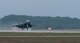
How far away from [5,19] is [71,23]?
8826 millimetres

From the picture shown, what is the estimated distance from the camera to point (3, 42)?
685 inches

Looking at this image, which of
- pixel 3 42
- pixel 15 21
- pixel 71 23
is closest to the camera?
pixel 3 42

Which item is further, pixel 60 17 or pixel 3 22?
→ pixel 60 17

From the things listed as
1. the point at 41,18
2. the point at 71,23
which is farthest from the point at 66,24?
the point at 41,18

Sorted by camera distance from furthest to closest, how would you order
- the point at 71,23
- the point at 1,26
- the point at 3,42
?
1. the point at 71,23
2. the point at 1,26
3. the point at 3,42

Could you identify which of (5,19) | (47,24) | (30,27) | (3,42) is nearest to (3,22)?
(5,19)

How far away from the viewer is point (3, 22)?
32.0m

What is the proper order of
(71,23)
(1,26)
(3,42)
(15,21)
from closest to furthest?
(3,42), (1,26), (15,21), (71,23)

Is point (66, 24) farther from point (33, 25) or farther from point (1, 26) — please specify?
point (1, 26)

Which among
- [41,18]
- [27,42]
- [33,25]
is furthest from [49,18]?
[27,42]

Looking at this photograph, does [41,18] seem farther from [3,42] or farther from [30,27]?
[3,42]

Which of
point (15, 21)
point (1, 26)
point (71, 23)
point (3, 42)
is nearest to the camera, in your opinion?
point (3, 42)

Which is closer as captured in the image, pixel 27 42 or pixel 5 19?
pixel 27 42

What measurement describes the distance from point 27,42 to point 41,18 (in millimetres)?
17904
